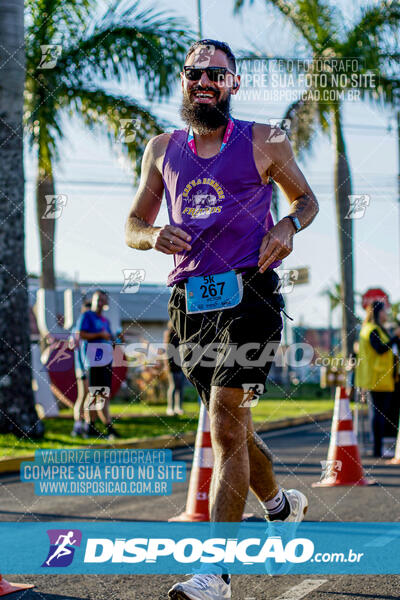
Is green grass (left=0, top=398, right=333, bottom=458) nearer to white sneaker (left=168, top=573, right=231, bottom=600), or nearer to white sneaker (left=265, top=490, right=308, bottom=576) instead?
white sneaker (left=265, top=490, right=308, bottom=576)

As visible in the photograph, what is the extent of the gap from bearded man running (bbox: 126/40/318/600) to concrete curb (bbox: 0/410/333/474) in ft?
16.0

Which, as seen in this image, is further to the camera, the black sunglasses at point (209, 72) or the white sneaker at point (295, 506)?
the white sneaker at point (295, 506)

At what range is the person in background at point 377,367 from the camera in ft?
30.1

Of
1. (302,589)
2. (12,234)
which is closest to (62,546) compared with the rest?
(302,589)

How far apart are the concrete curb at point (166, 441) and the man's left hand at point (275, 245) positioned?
5387mm

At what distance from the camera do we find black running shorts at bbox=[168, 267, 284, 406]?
10.3ft

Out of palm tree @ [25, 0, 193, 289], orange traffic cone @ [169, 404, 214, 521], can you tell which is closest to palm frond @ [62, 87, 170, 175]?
palm tree @ [25, 0, 193, 289]

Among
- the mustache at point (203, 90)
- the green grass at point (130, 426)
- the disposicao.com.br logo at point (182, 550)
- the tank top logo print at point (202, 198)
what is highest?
the mustache at point (203, 90)

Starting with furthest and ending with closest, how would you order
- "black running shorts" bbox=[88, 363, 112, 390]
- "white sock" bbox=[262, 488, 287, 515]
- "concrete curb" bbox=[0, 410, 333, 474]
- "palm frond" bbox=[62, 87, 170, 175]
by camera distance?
"palm frond" bbox=[62, 87, 170, 175]
"black running shorts" bbox=[88, 363, 112, 390]
"concrete curb" bbox=[0, 410, 333, 474]
"white sock" bbox=[262, 488, 287, 515]

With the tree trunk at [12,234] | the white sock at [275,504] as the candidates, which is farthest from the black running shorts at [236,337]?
the tree trunk at [12,234]

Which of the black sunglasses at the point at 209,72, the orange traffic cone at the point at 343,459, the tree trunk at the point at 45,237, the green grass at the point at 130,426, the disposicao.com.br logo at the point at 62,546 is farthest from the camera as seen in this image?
the tree trunk at the point at 45,237

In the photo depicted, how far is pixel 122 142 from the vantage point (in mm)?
13680

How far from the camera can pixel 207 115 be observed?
11.0ft

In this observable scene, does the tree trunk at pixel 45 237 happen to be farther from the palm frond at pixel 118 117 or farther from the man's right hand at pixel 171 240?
the man's right hand at pixel 171 240
